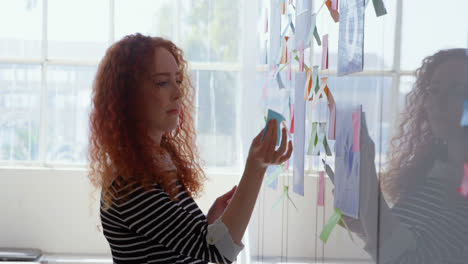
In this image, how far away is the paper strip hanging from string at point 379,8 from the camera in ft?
2.57

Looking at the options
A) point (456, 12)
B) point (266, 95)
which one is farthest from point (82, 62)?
point (456, 12)

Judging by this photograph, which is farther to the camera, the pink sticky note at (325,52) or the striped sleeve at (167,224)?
the pink sticky note at (325,52)

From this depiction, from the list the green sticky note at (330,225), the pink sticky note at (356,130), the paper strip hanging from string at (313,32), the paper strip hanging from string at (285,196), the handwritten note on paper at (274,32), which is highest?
the handwritten note on paper at (274,32)

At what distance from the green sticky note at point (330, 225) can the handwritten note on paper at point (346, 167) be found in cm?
2

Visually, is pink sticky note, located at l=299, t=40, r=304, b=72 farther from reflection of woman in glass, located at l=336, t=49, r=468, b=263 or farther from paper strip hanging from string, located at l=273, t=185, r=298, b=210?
reflection of woman in glass, located at l=336, t=49, r=468, b=263

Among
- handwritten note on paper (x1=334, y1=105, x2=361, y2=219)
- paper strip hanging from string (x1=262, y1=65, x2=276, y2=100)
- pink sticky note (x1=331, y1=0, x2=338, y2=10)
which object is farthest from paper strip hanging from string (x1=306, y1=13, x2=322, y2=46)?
paper strip hanging from string (x1=262, y1=65, x2=276, y2=100)

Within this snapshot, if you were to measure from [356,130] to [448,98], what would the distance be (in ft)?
1.20

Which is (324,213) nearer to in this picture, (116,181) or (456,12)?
(116,181)

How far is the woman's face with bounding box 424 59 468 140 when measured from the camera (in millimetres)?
537

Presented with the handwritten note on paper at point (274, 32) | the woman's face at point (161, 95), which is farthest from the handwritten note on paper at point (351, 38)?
the handwritten note on paper at point (274, 32)

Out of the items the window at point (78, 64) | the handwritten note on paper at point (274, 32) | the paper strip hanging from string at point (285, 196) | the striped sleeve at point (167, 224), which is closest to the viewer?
the striped sleeve at point (167, 224)

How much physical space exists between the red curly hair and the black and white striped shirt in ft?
0.13

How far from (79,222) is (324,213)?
3.42 metres

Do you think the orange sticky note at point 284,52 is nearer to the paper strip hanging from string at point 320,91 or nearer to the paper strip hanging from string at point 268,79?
the paper strip hanging from string at point 268,79
